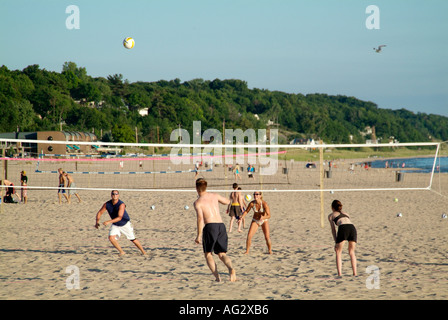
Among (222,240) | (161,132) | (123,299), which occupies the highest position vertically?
(161,132)

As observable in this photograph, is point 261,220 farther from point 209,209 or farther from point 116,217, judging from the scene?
point 116,217

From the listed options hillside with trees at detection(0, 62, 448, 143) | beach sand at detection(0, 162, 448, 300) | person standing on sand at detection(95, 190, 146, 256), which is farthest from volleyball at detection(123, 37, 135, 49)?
hillside with trees at detection(0, 62, 448, 143)

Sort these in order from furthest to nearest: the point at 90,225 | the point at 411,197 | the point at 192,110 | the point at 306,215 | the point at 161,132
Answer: the point at 192,110
the point at 161,132
the point at 411,197
the point at 306,215
the point at 90,225

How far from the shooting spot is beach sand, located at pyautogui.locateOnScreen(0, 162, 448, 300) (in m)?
6.65

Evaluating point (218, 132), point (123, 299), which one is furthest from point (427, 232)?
point (218, 132)

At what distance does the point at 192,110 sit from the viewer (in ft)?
331

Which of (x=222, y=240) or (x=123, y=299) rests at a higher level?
(x=222, y=240)

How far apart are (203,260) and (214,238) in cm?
197

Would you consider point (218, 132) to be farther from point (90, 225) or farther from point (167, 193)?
point (90, 225)

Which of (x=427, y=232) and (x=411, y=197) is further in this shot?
(x=411, y=197)

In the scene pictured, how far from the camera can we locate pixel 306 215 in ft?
47.3

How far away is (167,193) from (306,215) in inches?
319

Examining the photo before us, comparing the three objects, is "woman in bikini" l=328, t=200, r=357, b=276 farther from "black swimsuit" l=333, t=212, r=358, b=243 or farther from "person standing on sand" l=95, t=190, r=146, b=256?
"person standing on sand" l=95, t=190, r=146, b=256

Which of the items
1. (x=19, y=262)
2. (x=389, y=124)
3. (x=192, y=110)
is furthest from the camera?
(x=389, y=124)
